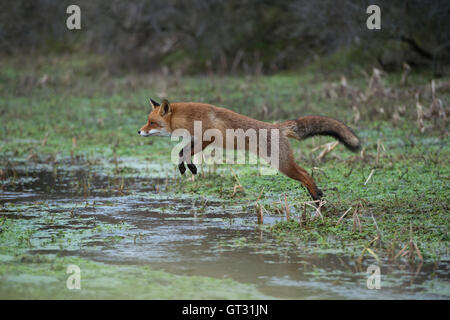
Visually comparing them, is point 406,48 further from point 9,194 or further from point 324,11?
point 9,194

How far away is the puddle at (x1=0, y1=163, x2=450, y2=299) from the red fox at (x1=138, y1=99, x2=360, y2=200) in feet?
2.54

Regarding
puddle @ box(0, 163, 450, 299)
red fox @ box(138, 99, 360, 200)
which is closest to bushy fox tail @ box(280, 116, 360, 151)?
red fox @ box(138, 99, 360, 200)

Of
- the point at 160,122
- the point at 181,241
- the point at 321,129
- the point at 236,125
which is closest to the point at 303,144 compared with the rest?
the point at 321,129

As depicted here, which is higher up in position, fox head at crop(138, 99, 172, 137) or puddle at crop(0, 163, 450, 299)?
fox head at crop(138, 99, 172, 137)

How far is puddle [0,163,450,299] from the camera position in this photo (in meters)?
5.27

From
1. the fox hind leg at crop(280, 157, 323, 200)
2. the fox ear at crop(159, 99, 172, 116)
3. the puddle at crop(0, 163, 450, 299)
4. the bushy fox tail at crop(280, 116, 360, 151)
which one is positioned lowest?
the puddle at crop(0, 163, 450, 299)

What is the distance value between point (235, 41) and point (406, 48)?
6373 mm

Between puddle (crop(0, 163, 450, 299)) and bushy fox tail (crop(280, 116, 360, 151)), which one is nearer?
puddle (crop(0, 163, 450, 299))

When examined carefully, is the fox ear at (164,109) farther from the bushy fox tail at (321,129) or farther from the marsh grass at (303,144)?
the bushy fox tail at (321,129)

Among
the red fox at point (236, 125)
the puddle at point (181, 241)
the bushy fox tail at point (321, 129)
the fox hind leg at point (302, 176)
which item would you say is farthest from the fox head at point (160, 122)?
the fox hind leg at point (302, 176)

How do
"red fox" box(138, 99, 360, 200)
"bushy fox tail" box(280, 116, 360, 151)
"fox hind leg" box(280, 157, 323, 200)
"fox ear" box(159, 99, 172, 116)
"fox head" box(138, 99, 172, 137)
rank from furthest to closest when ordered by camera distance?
"fox head" box(138, 99, 172, 137)
"fox ear" box(159, 99, 172, 116)
"bushy fox tail" box(280, 116, 360, 151)
"red fox" box(138, 99, 360, 200)
"fox hind leg" box(280, 157, 323, 200)

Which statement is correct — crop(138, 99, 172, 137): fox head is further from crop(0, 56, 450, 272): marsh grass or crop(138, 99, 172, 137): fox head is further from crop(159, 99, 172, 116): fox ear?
crop(0, 56, 450, 272): marsh grass

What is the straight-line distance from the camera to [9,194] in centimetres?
916

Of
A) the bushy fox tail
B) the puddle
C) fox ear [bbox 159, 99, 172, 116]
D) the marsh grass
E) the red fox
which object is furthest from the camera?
fox ear [bbox 159, 99, 172, 116]
